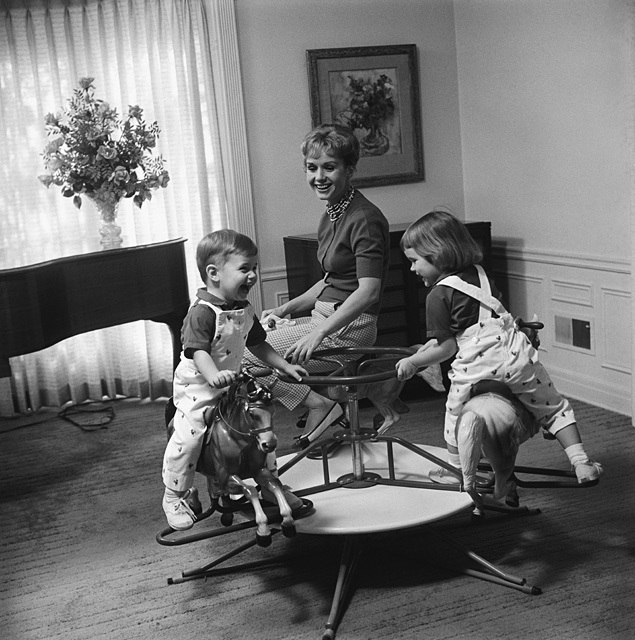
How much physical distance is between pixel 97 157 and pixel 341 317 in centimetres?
196

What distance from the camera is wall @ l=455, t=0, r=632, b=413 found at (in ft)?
15.0

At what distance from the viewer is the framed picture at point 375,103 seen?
5.58 metres

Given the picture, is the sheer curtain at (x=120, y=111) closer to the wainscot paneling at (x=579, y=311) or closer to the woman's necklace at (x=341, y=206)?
the wainscot paneling at (x=579, y=311)

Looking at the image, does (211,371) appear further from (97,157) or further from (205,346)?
(97,157)

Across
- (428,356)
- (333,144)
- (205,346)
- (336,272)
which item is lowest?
(428,356)

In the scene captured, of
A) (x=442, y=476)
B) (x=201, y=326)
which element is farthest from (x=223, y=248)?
(x=442, y=476)

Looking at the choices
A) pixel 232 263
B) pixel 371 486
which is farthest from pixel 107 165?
pixel 371 486

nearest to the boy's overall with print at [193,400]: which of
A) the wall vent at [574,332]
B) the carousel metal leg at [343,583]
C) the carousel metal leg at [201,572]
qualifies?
the carousel metal leg at [201,572]

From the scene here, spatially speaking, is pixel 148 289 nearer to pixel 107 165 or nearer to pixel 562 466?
pixel 107 165

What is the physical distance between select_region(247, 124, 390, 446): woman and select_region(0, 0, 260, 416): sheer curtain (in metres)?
2.16

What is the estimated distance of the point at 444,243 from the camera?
2824mm

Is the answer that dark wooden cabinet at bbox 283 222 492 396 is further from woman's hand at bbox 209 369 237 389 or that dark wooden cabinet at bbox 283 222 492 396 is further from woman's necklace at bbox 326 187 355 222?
woman's hand at bbox 209 369 237 389

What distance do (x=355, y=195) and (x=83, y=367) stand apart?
2967 millimetres

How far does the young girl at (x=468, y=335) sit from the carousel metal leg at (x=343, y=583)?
59 cm
